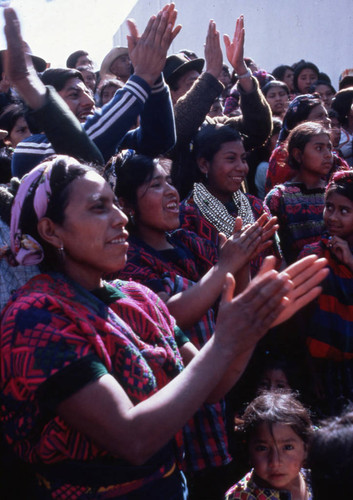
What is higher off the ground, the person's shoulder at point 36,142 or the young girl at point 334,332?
the person's shoulder at point 36,142

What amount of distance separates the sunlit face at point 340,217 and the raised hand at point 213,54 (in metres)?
1.01

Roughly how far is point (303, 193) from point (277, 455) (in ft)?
5.85

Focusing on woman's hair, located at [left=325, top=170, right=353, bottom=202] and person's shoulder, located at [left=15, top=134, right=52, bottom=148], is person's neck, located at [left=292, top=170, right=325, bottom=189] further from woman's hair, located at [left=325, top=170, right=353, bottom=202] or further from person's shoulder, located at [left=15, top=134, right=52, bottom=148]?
person's shoulder, located at [left=15, top=134, right=52, bottom=148]

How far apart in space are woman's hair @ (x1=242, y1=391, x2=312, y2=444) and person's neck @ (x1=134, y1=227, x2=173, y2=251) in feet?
2.86

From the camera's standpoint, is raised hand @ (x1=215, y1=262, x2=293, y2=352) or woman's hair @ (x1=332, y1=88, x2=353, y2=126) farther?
woman's hair @ (x1=332, y1=88, x2=353, y2=126)

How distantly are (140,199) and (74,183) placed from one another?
90 cm

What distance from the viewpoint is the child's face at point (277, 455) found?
259 cm

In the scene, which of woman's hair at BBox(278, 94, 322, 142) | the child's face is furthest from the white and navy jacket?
woman's hair at BBox(278, 94, 322, 142)

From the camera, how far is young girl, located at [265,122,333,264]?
364 cm

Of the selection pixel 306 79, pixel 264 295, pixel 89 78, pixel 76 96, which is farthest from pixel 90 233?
pixel 306 79

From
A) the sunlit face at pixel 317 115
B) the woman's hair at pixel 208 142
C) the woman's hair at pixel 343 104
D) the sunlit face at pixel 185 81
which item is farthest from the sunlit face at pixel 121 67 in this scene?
the woman's hair at pixel 208 142

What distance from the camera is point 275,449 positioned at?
267 centimetres

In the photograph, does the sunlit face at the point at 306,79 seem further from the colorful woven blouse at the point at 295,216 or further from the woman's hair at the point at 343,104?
the colorful woven blouse at the point at 295,216

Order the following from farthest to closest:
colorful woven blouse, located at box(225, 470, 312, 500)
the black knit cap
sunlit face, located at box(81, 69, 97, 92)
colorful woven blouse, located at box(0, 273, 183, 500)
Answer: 1. sunlit face, located at box(81, 69, 97, 92)
2. the black knit cap
3. colorful woven blouse, located at box(225, 470, 312, 500)
4. colorful woven blouse, located at box(0, 273, 183, 500)
